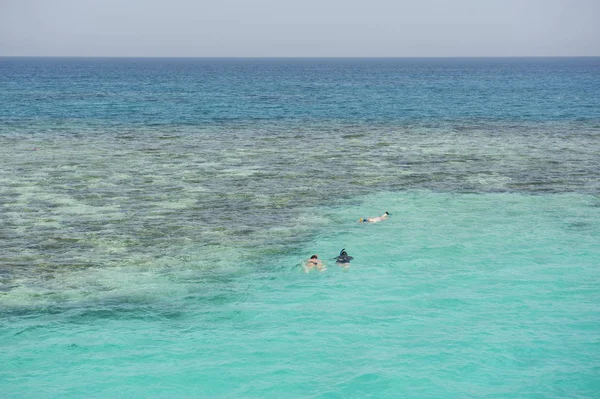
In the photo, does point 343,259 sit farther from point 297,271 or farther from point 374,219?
Result: point 374,219

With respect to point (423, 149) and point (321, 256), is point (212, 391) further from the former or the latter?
point (423, 149)

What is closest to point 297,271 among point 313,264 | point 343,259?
point 313,264

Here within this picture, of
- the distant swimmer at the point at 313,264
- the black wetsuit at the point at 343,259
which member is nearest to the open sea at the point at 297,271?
the distant swimmer at the point at 313,264

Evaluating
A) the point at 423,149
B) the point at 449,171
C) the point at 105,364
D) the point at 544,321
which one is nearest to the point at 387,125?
the point at 423,149

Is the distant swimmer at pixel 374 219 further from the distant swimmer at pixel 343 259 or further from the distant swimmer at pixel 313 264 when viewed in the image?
the distant swimmer at pixel 313 264

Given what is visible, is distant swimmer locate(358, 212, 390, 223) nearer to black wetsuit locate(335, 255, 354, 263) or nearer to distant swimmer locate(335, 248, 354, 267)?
distant swimmer locate(335, 248, 354, 267)

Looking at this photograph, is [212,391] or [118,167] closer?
[212,391]

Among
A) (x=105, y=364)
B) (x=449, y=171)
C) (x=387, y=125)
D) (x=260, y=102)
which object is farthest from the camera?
(x=260, y=102)

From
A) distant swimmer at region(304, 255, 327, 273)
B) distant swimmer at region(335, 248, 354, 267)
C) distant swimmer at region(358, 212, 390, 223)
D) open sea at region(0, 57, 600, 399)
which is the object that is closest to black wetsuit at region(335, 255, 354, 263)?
distant swimmer at region(335, 248, 354, 267)

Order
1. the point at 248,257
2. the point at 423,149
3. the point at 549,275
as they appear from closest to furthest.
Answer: the point at 549,275 → the point at 248,257 → the point at 423,149
